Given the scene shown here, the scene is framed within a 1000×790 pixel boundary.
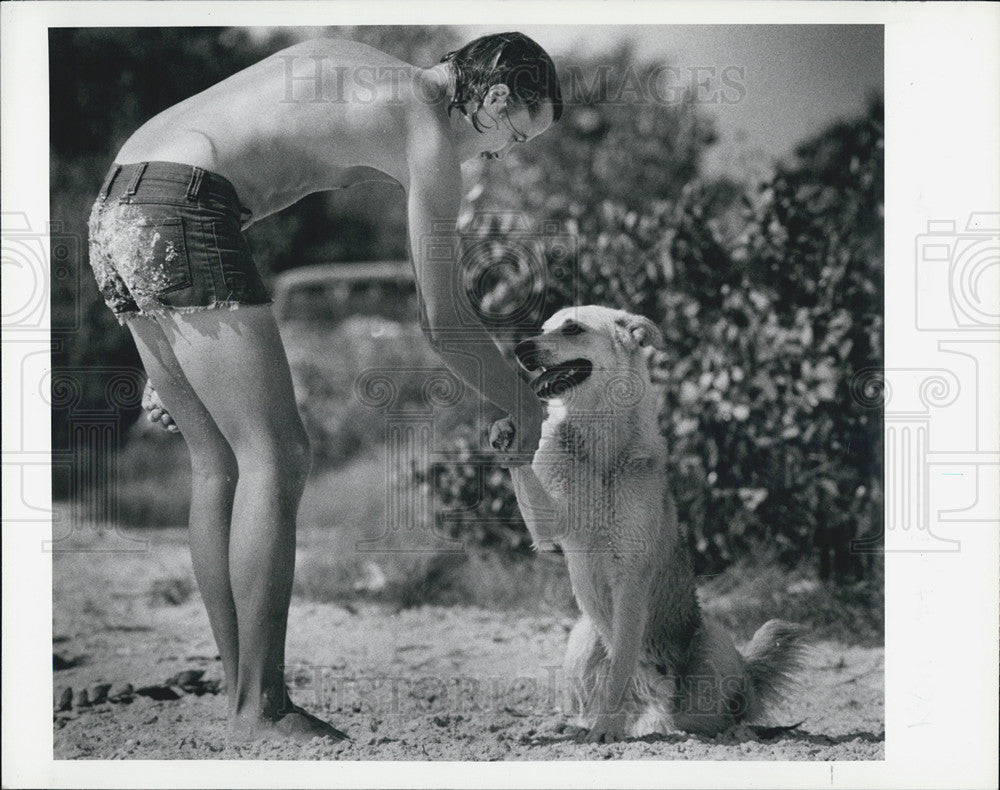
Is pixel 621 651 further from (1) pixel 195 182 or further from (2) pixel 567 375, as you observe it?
(1) pixel 195 182

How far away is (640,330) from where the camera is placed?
4016 millimetres

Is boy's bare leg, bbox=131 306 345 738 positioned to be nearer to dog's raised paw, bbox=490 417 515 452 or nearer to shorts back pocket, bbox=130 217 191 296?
shorts back pocket, bbox=130 217 191 296

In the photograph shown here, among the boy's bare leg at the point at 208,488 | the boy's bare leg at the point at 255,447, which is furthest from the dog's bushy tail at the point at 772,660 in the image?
the boy's bare leg at the point at 208,488

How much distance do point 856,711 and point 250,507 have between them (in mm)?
2140

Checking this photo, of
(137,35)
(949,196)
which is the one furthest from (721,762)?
(137,35)

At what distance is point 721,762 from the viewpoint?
397 centimetres

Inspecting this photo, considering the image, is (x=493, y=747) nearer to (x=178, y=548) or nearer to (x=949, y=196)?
(x=178, y=548)

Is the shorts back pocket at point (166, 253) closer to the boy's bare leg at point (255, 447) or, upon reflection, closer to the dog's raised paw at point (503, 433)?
the boy's bare leg at point (255, 447)

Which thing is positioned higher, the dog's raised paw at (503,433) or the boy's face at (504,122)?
the boy's face at (504,122)

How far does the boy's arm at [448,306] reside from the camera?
12.5ft
